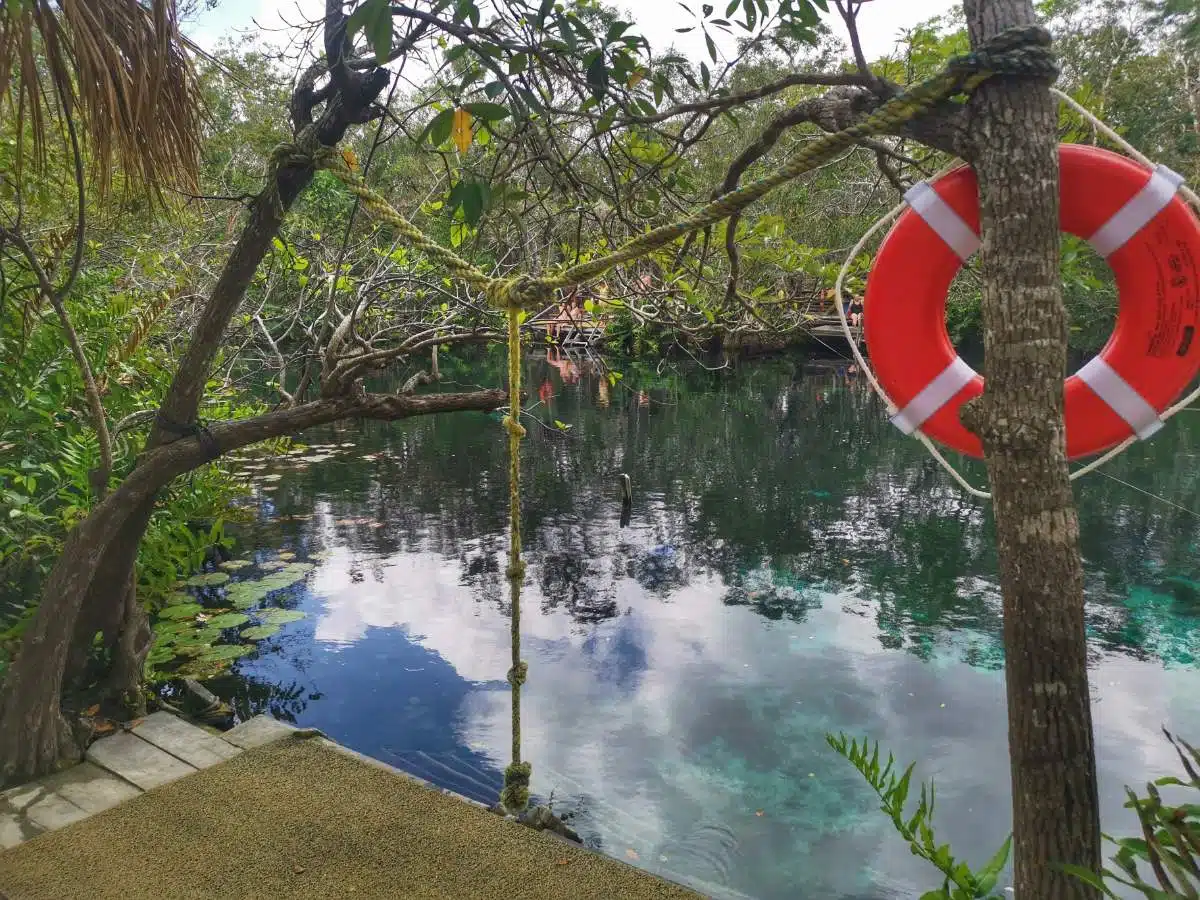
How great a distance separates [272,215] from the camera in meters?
1.97

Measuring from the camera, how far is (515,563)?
1.68m

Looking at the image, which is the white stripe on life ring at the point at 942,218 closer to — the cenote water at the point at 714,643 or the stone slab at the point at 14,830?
the cenote water at the point at 714,643

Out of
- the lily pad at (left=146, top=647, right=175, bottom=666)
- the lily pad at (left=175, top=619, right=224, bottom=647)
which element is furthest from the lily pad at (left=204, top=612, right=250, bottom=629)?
the lily pad at (left=146, top=647, right=175, bottom=666)

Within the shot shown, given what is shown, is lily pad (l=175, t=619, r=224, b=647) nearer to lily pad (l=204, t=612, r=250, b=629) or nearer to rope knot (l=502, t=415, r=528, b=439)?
lily pad (l=204, t=612, r=250, b=629)

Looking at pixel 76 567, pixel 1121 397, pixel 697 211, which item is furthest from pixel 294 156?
pixel 1121 397

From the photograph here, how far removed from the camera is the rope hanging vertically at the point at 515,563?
1.52 metres

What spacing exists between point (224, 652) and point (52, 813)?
1.80 meters

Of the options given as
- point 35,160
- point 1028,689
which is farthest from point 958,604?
point 35,160

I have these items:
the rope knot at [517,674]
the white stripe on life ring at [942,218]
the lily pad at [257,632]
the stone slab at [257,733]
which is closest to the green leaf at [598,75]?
the white stripe on life ring at [942,218]

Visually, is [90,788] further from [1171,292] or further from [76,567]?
[1171,292]

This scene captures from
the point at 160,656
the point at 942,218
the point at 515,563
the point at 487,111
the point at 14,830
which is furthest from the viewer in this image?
the point at 160,656

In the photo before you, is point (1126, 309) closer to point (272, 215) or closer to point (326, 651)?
point (272, 215)

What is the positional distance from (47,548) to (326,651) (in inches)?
63.9

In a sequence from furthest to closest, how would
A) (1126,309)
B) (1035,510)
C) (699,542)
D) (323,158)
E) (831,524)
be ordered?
1. (831,524)
2. (699,542)
3. (323,158)
4. (1126,309)
5. (1035,510)
